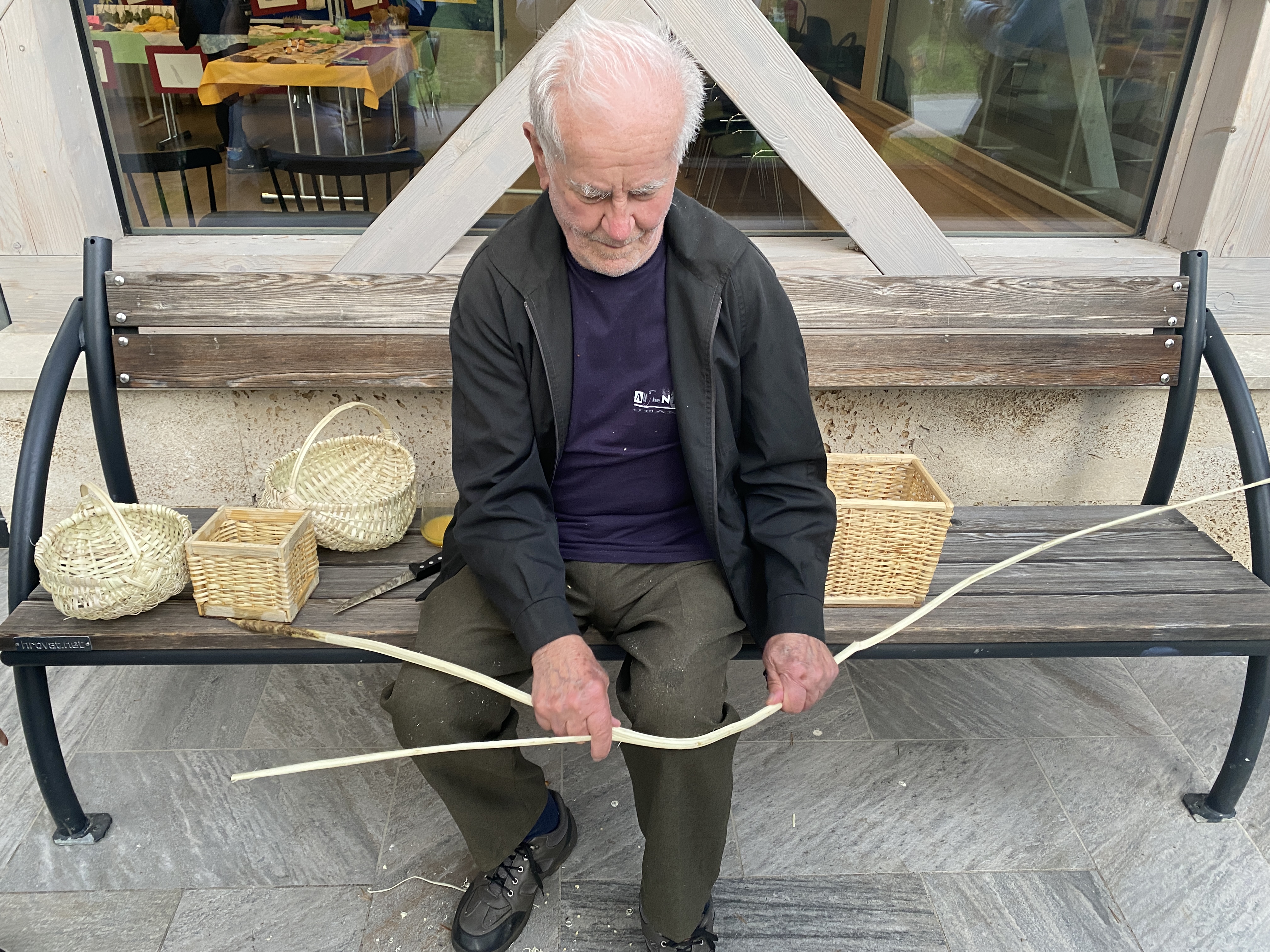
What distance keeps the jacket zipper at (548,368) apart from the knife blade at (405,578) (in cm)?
45

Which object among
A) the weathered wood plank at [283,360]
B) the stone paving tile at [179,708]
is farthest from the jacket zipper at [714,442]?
the stone paving tile at [179,708]

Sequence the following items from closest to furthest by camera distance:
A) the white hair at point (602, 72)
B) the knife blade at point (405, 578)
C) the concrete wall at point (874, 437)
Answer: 1. the white hair at point (602, 72)
2. the knife blade at point (405, 578)
3. the concrete wall at point (874, 437)

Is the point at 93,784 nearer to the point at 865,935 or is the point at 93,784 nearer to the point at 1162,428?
the point at 865,935

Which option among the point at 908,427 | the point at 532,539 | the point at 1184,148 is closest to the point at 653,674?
the point at 532,539

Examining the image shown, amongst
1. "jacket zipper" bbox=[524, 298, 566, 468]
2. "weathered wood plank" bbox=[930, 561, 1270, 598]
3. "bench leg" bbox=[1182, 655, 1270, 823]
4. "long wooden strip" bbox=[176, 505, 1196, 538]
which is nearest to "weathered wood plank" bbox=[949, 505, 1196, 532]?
"long wooden strip" bbox=[176, 505, 1196, 538]

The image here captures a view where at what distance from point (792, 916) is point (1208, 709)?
56.9 inches

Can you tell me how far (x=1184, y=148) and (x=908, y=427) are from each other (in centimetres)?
126

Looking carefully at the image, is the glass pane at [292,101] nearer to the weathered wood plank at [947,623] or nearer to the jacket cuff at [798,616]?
the weathered wood plank at [947,623]

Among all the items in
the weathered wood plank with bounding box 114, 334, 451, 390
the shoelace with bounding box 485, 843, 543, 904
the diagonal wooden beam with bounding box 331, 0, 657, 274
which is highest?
the diagonal wooden beam with bounding box 331, 0, 657, 274

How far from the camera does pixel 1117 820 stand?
7.18 ft

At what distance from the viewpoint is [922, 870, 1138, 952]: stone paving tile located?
1895 mm

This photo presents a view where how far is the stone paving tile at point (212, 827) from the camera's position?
2.01 m

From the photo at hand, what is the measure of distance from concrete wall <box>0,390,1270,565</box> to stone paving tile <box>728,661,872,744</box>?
30.4 inches

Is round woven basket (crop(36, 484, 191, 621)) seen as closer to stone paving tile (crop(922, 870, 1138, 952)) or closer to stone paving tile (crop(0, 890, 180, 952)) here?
stone paving tile (crop(0, 890, 180, 952))
